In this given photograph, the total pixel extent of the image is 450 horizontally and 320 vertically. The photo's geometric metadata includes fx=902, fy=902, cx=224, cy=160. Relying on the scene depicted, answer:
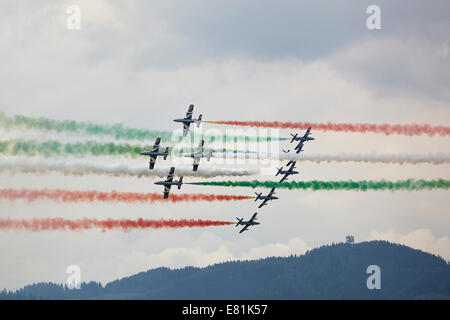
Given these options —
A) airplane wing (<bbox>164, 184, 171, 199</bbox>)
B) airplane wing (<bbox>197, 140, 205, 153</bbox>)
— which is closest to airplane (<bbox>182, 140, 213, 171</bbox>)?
airplane wing (<bbox>197, 140, 205, 153</bbox>)

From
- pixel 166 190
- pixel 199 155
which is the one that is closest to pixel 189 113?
pixel 199 155

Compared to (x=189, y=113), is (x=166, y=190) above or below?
below

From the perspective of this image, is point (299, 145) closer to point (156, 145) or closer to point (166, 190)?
point (166, 190)

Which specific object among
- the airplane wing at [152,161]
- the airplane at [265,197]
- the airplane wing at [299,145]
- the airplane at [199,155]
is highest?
the airplane wing at [299,145]

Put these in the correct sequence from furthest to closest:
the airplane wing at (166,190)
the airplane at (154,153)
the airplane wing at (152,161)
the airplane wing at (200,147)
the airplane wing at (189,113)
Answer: the airplane wing at (200,147) → the airplane wing at (189,113) → the airplane wing at (166,190) → the airplane wing at (152,161) → the airplane at (154,153)

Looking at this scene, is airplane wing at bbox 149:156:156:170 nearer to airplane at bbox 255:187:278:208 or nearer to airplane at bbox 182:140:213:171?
airplane at bbox 182:140:213:171

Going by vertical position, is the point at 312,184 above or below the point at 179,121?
below

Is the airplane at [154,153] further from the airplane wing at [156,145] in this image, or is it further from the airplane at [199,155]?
the airplane at [199,155]

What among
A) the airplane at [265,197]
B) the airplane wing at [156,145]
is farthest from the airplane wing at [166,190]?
the airplane at [265,197]

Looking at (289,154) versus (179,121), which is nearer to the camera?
(179,121)

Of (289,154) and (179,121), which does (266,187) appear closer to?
(289,154)
